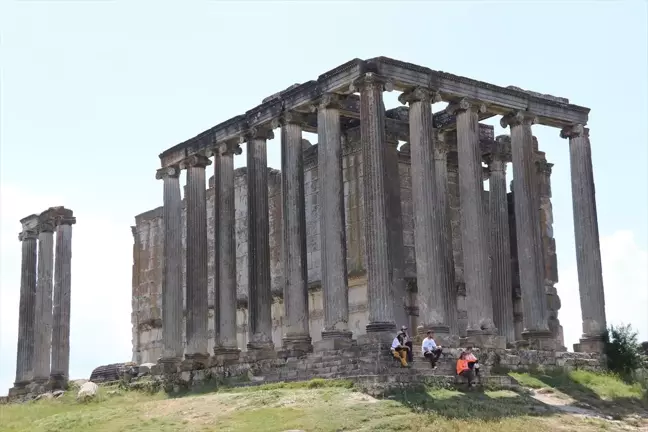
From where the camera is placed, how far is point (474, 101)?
110 ft

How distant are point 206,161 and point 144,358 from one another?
1257cm

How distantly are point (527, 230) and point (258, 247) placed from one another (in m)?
9.10

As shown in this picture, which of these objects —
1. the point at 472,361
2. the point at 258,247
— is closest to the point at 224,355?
the point at 258,247

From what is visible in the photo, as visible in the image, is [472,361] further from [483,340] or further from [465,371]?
[483,340]

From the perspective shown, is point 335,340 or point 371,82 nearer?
point 335,340

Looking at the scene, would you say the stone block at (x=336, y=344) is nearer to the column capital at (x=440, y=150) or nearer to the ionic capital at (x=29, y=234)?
the column capital at (x=440, y=150)

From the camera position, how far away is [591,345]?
34781 mm

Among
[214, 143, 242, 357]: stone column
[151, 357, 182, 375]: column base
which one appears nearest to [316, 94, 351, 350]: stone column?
[214, 143, 242, 357]: stone column

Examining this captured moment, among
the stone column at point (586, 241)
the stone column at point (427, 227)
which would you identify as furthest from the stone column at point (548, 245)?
the stone column at point (427, 227)

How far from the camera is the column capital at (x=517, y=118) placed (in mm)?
34719

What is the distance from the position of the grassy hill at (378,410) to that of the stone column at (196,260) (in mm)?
4793

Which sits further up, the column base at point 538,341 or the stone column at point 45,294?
the stone column at point 45,294

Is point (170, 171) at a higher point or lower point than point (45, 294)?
higher

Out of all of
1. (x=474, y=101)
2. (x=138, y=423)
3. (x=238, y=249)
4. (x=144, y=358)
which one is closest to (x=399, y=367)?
(x=138, y=423)
